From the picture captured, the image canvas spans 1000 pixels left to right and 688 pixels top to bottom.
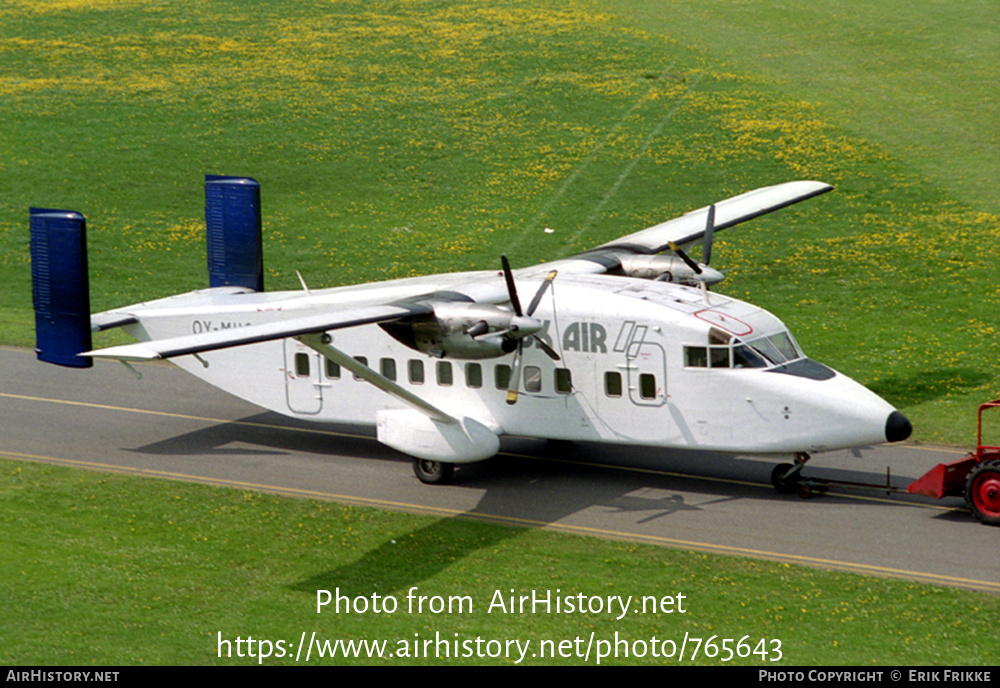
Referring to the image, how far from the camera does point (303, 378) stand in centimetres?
2659

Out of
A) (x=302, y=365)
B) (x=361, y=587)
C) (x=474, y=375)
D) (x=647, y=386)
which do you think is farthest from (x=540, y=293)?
(x=361, y=587)

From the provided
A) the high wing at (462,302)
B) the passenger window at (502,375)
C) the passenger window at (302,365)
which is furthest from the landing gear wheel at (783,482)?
the passenger window at (302,365)

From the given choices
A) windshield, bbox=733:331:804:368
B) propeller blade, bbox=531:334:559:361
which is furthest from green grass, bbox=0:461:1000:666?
windshield, bbox=733:331:804:368

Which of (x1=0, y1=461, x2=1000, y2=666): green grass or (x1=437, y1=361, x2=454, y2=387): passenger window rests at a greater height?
(x1=437, y1=361, x2=454, y2=387): passenger window

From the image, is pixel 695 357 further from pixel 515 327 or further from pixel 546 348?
pixel 515 327

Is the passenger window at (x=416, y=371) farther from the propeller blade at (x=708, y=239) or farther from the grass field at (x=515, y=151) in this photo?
the propeller blade at (x=708, y=239)

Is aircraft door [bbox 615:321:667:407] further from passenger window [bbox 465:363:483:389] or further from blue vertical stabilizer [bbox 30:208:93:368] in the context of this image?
blue vertical stabilizer [bbox 30:208:93:368]

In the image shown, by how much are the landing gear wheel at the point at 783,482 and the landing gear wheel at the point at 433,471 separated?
21.8 feet

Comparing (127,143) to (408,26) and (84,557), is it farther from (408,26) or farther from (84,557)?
(84,557)

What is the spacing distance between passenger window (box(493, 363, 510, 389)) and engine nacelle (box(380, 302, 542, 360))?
2.36 metres

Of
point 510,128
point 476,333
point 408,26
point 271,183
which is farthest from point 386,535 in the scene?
point 408,26

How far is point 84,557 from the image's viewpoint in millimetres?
21328

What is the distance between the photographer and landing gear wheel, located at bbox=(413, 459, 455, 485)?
2492 centimetres
